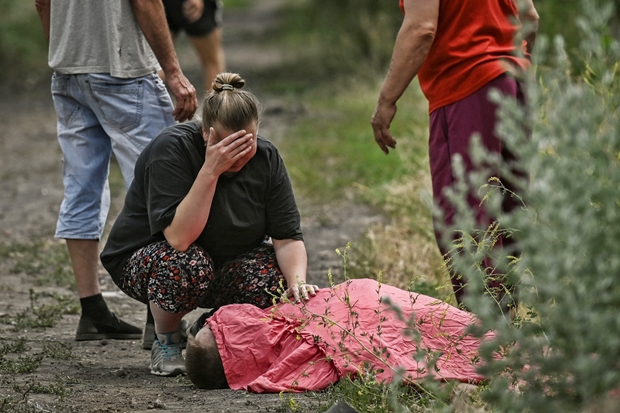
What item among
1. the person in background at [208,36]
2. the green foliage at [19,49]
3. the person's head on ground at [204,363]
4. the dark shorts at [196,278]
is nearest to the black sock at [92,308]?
the dark shorts at [196,278]

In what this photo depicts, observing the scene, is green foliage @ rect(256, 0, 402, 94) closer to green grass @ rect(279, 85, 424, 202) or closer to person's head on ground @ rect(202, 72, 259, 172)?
green grass @ rect(279, 85, 424, 202)

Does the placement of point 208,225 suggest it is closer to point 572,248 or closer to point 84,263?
point 84,263

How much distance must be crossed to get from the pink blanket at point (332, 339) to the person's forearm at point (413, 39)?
0.85 m

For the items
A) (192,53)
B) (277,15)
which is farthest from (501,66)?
(277,15)

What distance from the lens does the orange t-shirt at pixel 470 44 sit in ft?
12.1

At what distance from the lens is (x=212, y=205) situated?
3.62m

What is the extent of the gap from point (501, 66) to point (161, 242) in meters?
1.47

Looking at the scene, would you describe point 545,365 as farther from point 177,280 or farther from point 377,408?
point 177,280

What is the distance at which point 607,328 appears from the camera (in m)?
2.00

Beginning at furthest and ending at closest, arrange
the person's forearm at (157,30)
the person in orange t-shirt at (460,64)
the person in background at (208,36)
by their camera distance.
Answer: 1. the person in background at (208,36)
2. the person's forearm at (157,30)
3. the person in orange t-shirt at (460,64)

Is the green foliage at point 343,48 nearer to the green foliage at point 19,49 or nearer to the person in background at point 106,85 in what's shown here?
the green foliage at point 19,49

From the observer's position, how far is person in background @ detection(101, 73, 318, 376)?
3477 millimetres

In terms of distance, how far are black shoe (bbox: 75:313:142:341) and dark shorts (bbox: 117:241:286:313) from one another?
491mm

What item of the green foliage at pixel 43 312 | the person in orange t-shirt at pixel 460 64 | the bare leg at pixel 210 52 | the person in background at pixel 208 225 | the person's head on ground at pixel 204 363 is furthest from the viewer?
the bare leg at pixel 210 52
